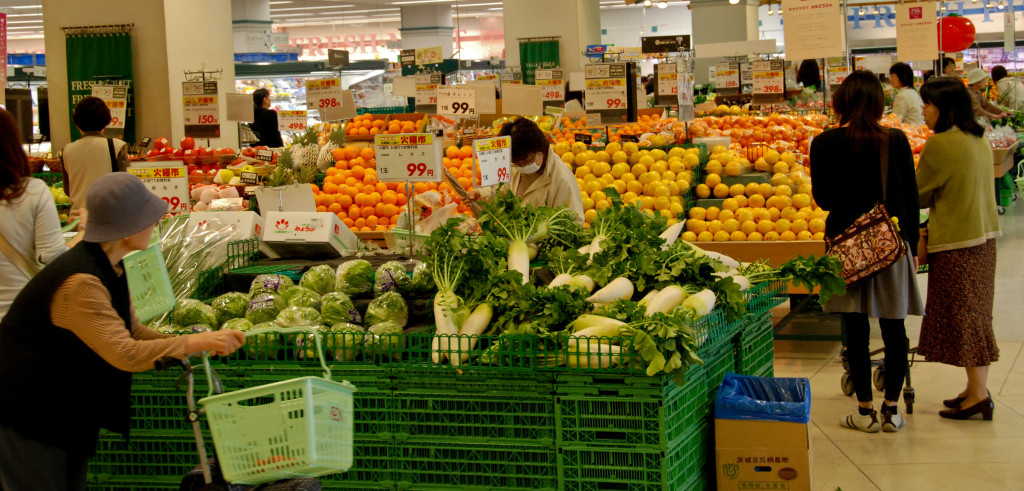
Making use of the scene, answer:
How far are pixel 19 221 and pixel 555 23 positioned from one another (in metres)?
13.6

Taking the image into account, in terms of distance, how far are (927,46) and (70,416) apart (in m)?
9.16

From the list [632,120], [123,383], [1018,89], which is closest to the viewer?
[123,383]

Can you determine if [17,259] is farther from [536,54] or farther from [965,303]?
[536,54]

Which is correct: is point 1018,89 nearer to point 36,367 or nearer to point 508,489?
point 508,489

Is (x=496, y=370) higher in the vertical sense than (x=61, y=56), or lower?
lower

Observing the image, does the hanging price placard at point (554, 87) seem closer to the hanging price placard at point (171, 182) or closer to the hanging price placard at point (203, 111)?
the hanging price placard at point (203, 111)

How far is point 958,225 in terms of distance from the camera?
171 inches

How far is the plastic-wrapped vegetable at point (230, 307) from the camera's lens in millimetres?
3562

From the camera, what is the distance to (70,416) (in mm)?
2539

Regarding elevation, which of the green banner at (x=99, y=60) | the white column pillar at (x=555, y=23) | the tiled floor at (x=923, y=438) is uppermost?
the white column pillar at (x=555, y=23)

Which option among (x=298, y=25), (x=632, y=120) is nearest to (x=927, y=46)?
(x=632, y=120)

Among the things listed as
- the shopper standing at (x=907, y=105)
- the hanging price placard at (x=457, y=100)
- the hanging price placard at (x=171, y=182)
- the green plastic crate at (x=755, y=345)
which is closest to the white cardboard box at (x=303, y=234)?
the hanging price placard at (x=171, y=182)

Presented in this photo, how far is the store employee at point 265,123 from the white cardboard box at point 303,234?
729 cm

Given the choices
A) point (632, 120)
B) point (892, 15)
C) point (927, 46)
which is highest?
point (892, 15)
